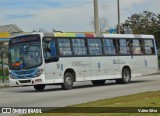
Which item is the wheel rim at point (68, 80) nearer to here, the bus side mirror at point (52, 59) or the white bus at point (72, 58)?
the white bus at point (72, 58)

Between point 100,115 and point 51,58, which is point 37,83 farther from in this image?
point 100,115

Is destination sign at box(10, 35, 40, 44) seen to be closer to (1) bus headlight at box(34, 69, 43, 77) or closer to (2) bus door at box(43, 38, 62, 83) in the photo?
A: (2) bus door at box(43, 38, 62, 83)

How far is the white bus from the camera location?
23.8 m

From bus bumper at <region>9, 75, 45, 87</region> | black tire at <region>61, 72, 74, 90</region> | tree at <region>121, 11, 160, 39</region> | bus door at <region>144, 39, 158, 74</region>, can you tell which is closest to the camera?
bus bumper at <region>9, 75, 45, 87</region>

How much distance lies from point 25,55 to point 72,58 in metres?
2.50

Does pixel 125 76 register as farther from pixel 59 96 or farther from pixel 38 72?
pixel 59 96

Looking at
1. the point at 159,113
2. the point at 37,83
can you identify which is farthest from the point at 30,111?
the point at 37,83

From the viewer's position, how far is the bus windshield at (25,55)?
23.8m

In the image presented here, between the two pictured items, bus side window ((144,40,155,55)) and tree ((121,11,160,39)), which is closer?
bus side window ((144,40,155,55))

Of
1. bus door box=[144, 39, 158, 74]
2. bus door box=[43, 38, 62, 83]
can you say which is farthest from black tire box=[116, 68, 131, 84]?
bus door box=[43, 38, 62, 83]

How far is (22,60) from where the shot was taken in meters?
24.3

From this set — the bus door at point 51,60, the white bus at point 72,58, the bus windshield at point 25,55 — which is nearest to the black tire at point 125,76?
the white bus at point 72,58

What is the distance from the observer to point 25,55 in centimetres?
2416

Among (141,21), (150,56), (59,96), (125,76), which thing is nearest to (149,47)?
(150,56)
